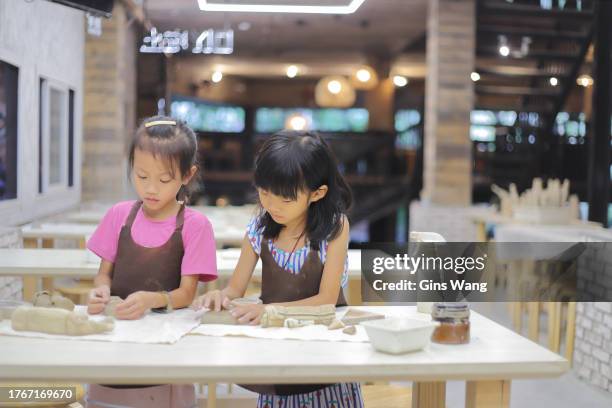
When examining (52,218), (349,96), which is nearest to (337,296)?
(52,218)

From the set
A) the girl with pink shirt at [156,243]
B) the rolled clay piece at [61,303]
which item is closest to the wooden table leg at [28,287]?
the girl with pink shirt at [156,243]

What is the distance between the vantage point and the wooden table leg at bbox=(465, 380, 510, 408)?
1.58 m

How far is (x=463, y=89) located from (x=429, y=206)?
3.97 ft

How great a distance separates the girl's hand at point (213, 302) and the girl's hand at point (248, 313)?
5 cm

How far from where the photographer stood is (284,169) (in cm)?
175

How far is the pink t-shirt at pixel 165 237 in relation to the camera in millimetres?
1916

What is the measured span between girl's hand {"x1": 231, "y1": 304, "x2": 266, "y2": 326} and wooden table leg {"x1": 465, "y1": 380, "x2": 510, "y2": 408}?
467 millimetres

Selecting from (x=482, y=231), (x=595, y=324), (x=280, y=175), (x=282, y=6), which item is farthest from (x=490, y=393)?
(x=482, y=231)

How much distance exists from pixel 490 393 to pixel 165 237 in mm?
839

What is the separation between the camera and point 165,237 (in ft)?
6.31

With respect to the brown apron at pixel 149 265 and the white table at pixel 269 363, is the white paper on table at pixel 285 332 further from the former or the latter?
the brown apron at pixel 149 265

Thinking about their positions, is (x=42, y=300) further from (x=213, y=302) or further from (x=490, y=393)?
(x=490, y=393)

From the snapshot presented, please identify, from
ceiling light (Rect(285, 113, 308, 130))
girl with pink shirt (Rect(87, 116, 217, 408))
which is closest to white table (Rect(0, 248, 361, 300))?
girl with pink shirt (Rect(87, 116, 217, 408))

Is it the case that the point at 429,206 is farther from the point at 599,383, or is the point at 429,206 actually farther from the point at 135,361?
the point at 135,361
